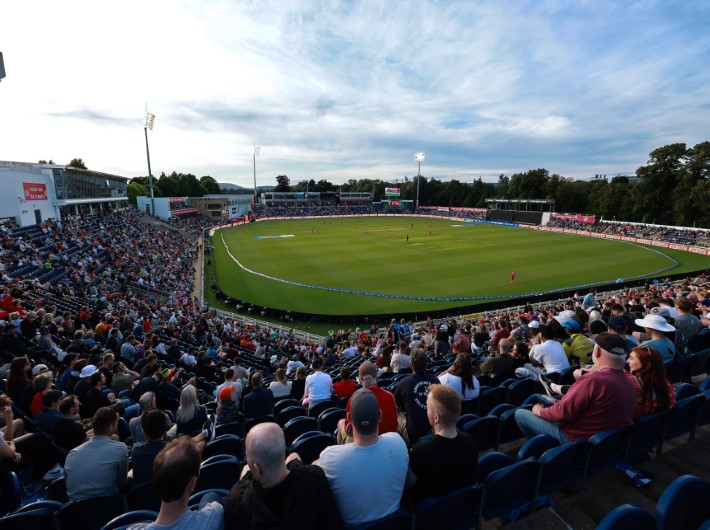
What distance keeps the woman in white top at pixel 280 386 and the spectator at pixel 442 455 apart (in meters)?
5.43

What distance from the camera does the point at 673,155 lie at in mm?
61688

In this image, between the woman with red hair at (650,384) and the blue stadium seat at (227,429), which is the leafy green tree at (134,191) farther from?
the woman with red hair at (650,384)

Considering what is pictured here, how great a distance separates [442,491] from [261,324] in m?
20.6

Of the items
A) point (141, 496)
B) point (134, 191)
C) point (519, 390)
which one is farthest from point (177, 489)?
point (134, 191)

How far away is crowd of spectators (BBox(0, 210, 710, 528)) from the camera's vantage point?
7.68ft

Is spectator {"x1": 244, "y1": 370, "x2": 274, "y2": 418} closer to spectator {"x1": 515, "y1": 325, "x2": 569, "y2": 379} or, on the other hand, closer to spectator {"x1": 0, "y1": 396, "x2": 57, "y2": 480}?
spectator {"x1": 0, "y1": 396, "x2": 57, "y2": 480}

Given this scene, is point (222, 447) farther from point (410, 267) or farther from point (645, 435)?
point (410, 267)

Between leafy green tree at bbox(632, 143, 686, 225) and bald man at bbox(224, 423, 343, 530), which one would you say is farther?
leafy green tree at bbox(632, 143, 686, 225)

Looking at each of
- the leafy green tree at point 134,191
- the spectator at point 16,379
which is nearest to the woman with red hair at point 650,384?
the spectator at point 16,379

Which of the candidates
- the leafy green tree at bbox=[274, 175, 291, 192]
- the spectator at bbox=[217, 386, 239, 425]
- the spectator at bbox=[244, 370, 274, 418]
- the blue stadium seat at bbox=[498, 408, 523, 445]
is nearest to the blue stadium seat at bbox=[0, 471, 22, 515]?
the spectator at bbox=[217, 386, 239, 425]

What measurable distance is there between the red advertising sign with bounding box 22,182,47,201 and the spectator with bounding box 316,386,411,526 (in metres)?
36.8

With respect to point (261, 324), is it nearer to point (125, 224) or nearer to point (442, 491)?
point (442, 491)

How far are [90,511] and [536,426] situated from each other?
14.8ft

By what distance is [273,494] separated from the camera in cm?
226
